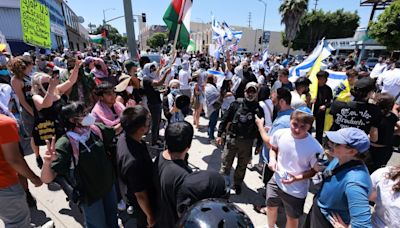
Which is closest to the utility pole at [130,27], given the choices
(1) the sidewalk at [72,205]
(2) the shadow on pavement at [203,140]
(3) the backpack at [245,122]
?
(2) the shadow on pavement at [203,140]

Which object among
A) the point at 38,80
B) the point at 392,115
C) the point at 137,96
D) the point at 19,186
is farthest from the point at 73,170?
the point at 392,115

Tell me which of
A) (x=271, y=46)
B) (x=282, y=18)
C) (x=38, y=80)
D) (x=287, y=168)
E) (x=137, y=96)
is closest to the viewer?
(x=287, y=168)

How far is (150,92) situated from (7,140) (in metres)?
3.11

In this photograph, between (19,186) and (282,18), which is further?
(282,18)

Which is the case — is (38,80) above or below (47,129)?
above

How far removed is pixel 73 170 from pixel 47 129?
173 centimetres

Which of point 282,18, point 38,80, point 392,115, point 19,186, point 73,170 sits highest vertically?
point 282,18

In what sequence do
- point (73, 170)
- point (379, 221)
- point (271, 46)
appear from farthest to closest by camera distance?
point (271, 46)
point (73, 170)
point (379, 221)

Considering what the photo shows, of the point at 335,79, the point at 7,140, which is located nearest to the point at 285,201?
the point at 7,140

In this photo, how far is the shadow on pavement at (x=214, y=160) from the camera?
4.73m

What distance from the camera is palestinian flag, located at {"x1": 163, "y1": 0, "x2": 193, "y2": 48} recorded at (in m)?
5.20

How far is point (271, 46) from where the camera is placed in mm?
63062

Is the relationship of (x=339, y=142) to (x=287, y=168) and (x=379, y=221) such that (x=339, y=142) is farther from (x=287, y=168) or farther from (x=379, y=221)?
(x=287, y=168)

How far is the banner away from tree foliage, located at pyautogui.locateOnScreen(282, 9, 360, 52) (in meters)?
45.2
